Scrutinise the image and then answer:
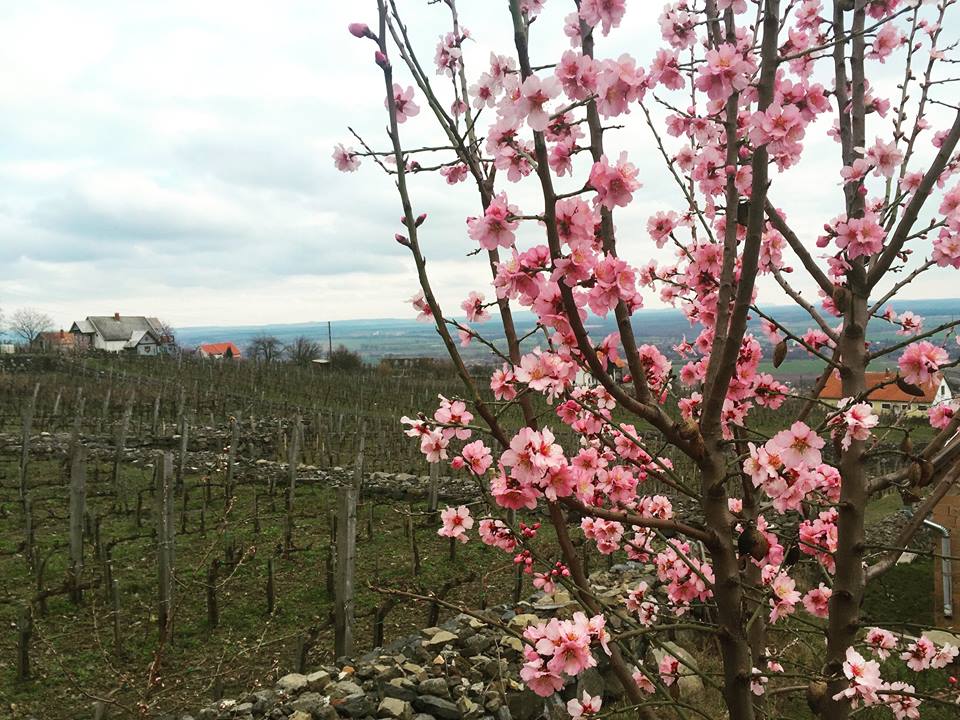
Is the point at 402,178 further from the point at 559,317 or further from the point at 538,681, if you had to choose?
the point at 538,681

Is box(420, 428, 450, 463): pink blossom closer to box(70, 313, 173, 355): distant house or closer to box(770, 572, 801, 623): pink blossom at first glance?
box(770, 572, 801, 623): pink blossom

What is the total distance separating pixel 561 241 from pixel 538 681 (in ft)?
3.96

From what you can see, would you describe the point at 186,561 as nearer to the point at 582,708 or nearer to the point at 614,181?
the point at 582,708

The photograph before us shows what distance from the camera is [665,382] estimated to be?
2.48 m

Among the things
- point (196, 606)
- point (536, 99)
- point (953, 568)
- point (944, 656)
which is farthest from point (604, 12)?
point (953, 568)

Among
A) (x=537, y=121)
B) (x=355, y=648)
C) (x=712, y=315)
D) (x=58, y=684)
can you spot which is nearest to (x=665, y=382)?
(x=712, y=315)

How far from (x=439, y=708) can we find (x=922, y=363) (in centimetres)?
358

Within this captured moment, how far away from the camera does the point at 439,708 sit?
4.27 meters

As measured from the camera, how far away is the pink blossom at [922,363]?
7.56 ft

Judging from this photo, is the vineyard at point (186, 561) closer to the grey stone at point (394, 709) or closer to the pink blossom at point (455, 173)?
the grey stone at point (394, 709)

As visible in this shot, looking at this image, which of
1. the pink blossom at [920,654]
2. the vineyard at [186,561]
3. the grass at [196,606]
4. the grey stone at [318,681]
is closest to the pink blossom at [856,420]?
the pink blossom at [920,654]

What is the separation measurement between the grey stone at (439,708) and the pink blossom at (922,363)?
348 centimetres

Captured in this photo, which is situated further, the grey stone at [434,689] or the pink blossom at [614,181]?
the grey stone at [434,689]

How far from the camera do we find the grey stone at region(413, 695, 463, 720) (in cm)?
426
